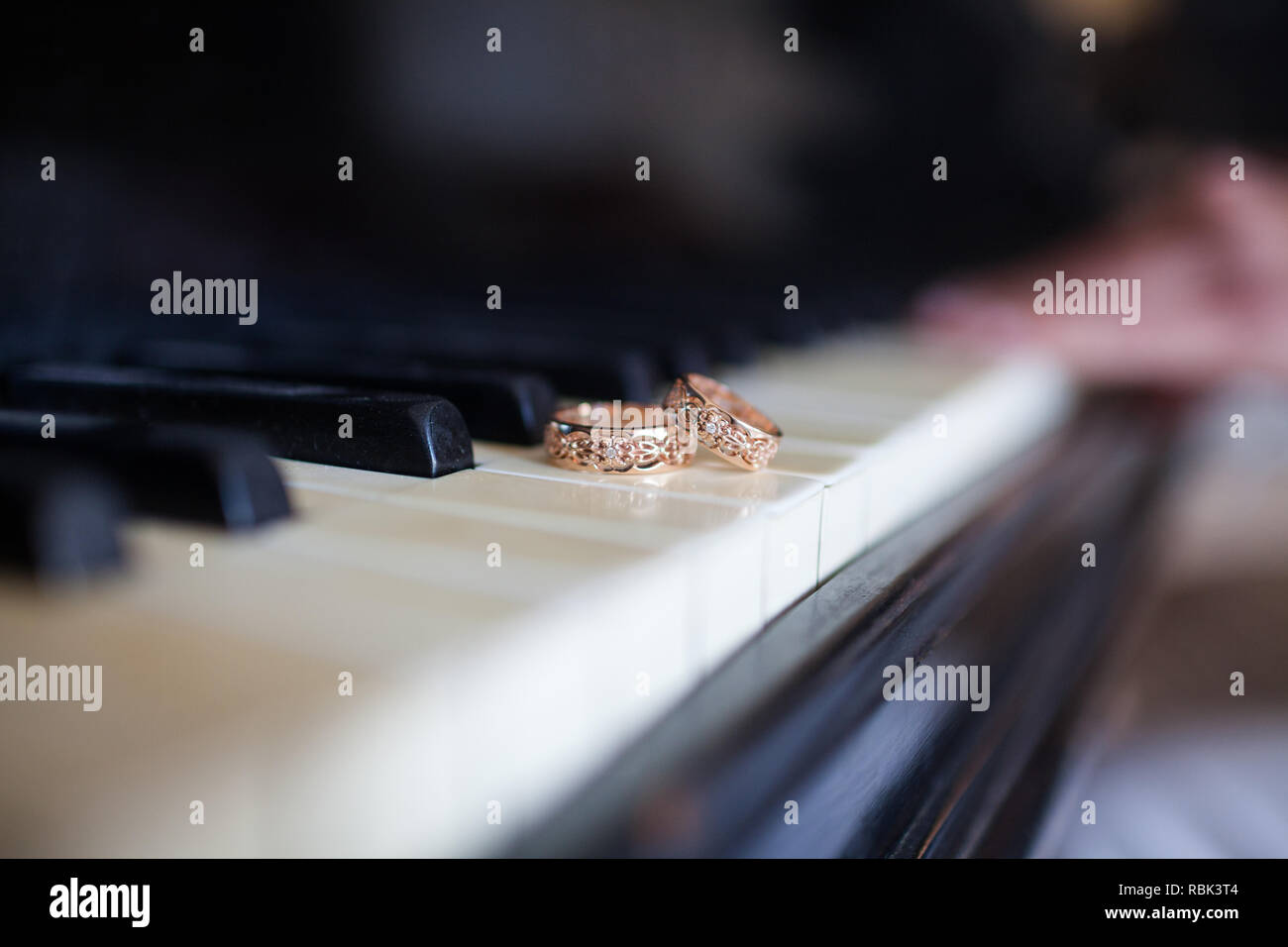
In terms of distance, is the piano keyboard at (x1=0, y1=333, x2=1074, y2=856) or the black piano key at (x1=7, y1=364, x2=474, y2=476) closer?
the piano keyboard at (x1=0, y1=333, x2=1074, y2=856)

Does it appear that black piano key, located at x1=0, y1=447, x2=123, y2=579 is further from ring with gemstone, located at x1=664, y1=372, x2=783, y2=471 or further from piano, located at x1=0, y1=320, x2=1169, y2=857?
ring with gemstone, located at x1=664, y1=372, x2=783, y2=471

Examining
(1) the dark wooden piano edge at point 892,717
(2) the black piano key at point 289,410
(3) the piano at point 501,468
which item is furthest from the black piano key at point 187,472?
(1) the dark wooden piano edge at point 892,717

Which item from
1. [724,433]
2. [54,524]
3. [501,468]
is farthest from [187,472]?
[724,433]

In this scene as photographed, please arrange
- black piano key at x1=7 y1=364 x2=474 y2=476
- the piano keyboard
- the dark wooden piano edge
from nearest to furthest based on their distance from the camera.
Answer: the piano keyboard
the dark wooden piano edge
black piano key at x1=7 y1=364 x2=474 y2=476

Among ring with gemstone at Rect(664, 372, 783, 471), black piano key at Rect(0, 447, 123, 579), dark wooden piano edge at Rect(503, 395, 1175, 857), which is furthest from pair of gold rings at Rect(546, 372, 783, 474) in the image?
black piano key at Rect(0, 447, 123, 579)

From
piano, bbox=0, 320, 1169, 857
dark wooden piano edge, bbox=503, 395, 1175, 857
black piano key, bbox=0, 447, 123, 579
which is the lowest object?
dark wooden piano edge, bbox=503, 395, 1175, 857

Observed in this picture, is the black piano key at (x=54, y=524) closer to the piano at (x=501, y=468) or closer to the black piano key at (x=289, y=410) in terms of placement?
the piano at (x=501, y=468)

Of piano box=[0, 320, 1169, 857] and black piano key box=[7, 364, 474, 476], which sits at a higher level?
black piano key box=[7, 364, 474, 476]
